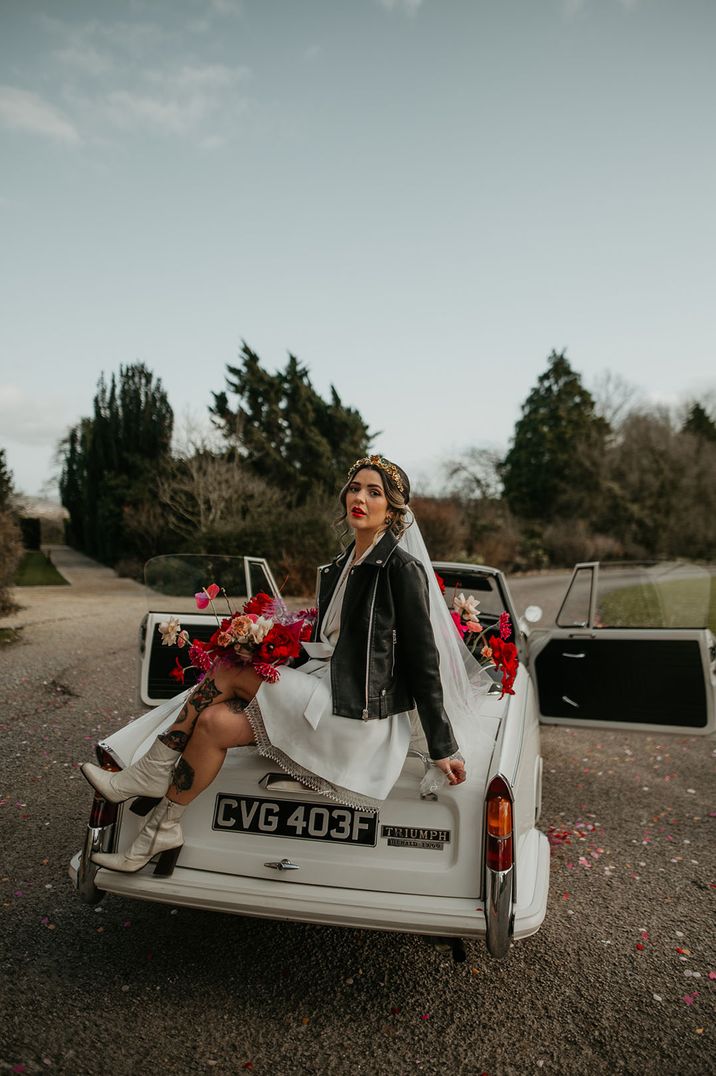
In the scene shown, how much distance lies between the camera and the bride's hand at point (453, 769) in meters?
2.58

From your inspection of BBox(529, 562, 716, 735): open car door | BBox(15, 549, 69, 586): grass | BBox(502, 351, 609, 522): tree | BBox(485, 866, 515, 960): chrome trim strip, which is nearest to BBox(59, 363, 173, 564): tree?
BBox(15, 549, 69, 586): grass

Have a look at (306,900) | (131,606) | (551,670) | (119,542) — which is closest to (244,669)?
(306,900)

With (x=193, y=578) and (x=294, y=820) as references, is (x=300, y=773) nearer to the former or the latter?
(x=294, y=820)

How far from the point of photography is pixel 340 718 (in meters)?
2.69

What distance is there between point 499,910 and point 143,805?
1387mm

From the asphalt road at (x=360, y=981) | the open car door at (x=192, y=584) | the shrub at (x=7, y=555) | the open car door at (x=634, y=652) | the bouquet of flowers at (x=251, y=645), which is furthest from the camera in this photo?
the shrub at (x=7, y=555)

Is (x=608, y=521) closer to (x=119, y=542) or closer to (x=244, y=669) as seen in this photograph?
(x=119, y=542)

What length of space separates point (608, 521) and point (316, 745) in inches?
1395

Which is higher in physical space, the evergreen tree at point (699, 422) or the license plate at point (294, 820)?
the evergreen tree at point (699, 422)

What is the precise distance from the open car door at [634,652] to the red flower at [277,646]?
99.5 inches

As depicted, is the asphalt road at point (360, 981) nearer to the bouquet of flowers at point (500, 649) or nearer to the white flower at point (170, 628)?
the bouquet of flowers at point (500, 649)

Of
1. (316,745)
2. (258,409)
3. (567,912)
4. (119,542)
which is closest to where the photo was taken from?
(316,745)

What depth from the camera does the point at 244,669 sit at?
2752mm

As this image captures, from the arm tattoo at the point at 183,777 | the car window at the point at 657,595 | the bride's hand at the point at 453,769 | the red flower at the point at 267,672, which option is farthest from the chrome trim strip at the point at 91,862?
the car window at the point at 657,595
